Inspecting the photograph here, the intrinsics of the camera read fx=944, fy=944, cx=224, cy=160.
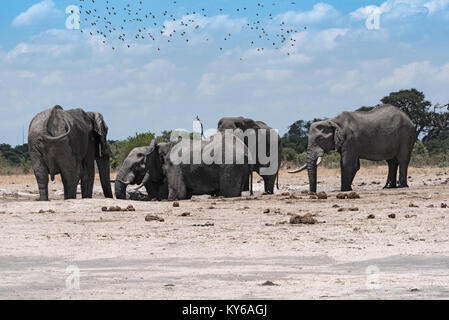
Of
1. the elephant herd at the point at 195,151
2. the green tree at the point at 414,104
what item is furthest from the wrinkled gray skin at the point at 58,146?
the green tree at the point at 414,104

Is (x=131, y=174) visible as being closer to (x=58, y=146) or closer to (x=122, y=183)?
(x=122, y=183)

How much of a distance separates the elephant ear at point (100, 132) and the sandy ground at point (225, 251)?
13.7ft

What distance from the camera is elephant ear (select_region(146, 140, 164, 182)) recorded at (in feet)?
76.1

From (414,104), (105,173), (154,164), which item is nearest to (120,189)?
(105,173)

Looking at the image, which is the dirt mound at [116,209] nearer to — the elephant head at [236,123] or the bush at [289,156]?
the elephant head at [236,123]

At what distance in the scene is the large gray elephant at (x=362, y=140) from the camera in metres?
26.5

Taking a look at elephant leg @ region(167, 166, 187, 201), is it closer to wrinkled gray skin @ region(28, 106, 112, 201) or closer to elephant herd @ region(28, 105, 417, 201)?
elephant herd @ region(28, 105, 417, 201)

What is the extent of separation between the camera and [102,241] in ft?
41.1

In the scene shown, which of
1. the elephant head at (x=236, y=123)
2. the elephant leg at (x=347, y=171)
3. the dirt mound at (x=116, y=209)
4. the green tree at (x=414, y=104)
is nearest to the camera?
the dirt mound at (x=116, y=209)

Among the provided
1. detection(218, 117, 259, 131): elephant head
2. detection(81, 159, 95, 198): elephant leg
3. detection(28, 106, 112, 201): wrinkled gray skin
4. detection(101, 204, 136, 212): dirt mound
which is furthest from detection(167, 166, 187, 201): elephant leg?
detection(101, 204, 136, 212): dirt mound

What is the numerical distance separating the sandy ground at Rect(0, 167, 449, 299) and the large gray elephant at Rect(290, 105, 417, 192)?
7.37 meters

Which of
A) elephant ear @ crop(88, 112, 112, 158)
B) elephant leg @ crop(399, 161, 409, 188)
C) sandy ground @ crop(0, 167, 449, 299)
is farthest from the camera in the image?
elephant leg @ crop(399, 161, 409, 188)
